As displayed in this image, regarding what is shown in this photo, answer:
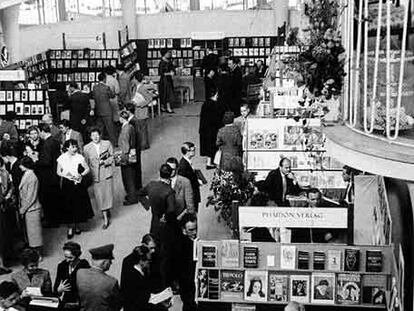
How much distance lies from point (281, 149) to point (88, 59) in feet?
30.0

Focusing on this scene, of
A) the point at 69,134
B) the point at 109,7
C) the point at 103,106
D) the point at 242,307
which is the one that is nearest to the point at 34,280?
the point at 242,307

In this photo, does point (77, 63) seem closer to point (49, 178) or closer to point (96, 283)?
point (49, 178)

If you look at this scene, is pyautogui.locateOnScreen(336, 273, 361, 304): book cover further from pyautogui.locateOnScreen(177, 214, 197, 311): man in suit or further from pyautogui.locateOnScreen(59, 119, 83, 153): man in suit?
pyautogui.locateOnScreen(59, 119, 83, 153): man in suit

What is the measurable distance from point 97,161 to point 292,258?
13.3ft

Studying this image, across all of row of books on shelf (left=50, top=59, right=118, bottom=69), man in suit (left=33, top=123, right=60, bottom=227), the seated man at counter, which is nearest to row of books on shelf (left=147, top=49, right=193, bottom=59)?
row of books on shelf (left=50, top=59, right=118, bottom=69)

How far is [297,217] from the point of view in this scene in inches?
283


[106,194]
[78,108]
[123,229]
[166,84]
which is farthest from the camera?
[166,84]

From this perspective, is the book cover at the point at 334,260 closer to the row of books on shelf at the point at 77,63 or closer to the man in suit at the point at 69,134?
the man in suit at the point at 69,134

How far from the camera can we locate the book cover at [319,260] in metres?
7.14

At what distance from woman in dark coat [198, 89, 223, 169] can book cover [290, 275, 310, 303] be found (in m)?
6.38

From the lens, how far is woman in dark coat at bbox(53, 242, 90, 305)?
283 inches

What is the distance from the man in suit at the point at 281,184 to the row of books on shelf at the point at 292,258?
220 cm

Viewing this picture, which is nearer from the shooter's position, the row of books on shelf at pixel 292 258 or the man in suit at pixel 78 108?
the row of books on shelf at pixel 292 258

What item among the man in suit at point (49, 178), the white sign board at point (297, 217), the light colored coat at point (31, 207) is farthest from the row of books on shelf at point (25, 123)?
the white sign board at point (297, 217)
